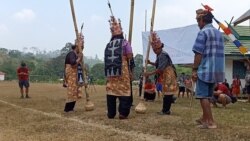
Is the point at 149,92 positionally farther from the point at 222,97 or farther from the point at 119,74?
the point at 119,74

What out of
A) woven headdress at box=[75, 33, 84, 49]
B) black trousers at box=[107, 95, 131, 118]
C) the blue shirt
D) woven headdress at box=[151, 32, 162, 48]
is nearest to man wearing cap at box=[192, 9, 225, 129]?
the blue shirt

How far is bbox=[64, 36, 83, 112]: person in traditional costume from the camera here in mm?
11375

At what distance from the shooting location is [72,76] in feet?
37.8

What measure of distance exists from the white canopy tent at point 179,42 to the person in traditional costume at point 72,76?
24.0 feet

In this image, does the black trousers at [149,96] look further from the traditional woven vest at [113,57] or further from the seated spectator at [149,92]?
the traditional woven vest at [113,57]

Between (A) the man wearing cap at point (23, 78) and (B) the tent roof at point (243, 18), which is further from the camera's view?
(B) the tent roof at point (243, 18)

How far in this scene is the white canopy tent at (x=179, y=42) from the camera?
19.0 m

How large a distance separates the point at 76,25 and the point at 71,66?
113 centimetres

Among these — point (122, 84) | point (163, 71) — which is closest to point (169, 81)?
point (163, 71)

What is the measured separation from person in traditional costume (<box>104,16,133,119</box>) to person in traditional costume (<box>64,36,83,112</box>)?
2.01m

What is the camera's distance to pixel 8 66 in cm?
7038

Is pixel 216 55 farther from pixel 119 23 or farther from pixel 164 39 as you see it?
pixel 164 39

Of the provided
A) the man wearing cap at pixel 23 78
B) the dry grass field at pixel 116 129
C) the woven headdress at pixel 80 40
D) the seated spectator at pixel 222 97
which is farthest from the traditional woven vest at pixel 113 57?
the man wearing cap at pixel 23 78

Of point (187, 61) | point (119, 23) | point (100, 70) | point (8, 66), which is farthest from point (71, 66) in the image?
point (8, 66)
